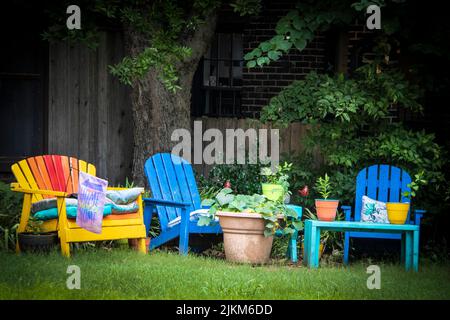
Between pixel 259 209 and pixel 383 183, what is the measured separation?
4.91 feet

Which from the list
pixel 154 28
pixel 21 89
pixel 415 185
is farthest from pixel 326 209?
pixel 21 89

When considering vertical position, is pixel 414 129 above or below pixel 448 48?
Answer: below

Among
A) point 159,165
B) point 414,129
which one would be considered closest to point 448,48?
point 414,129

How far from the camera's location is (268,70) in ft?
34.9

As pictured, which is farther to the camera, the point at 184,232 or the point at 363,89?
the point at 363,89

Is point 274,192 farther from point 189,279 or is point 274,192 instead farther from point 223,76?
point 223,76

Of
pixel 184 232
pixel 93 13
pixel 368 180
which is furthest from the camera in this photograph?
pixel 93 13

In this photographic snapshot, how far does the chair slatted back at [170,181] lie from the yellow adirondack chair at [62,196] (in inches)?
21.4

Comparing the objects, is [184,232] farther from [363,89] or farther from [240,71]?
[240,71]

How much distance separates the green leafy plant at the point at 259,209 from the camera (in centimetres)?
630

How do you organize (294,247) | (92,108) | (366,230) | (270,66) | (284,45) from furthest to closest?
(270,66) < (92,108) < (284,45) < (294,247) < (366,230)

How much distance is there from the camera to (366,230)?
6.29m

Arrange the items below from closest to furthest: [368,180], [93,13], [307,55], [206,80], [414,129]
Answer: [368,180] → [93,13] → [414,129] → [307,55] → [206,80]

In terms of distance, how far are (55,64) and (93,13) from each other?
96 centimetres
